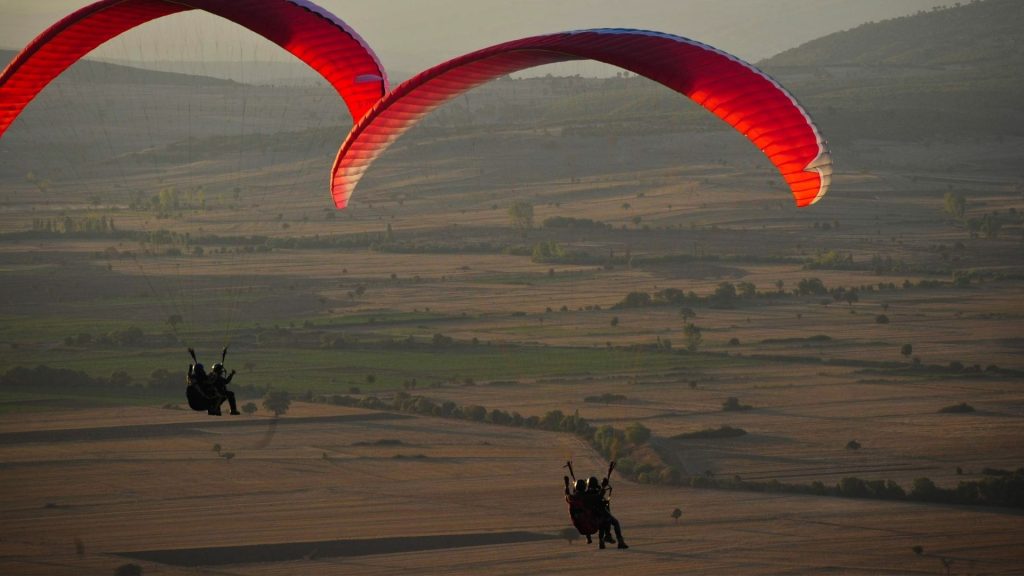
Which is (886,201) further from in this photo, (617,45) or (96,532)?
(617,45)

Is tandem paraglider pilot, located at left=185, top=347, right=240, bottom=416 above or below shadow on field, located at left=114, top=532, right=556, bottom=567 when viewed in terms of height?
above

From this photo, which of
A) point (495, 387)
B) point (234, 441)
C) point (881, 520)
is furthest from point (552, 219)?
point (881, 520)

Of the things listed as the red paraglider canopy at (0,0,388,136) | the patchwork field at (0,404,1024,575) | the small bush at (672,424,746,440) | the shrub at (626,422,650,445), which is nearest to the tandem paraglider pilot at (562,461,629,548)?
the red paraglider canopy at (0,0,388,136)

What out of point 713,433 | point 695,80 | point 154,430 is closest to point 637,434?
point 713,433

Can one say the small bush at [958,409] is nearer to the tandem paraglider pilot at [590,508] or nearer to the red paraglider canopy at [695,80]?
the red paraglider canopy at [695,80]

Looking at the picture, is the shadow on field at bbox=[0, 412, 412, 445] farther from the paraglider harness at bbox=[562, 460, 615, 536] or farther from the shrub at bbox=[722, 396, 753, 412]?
the paraglider harness at bbox=[562, 460, 615, 536]

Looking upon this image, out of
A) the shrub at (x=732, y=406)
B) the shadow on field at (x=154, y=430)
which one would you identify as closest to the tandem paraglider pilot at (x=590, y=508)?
the shadow on field at (x=154, y=430)
